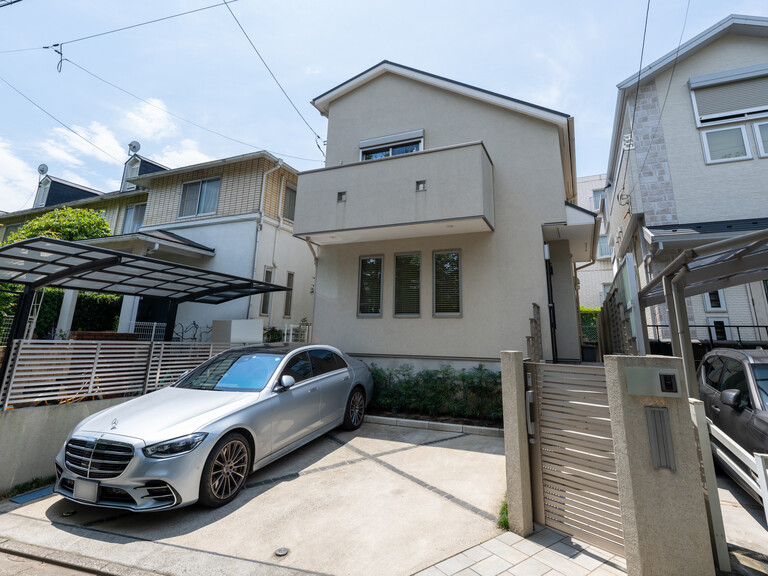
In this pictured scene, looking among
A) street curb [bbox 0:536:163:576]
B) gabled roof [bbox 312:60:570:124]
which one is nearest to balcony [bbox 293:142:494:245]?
gabled roof [bbox 312:60:570:124]

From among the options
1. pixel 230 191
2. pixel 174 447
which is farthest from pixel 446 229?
pixel 230 191

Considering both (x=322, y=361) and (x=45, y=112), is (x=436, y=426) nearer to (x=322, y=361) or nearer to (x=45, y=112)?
(x=322, y=361)

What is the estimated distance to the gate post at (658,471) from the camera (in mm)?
2348

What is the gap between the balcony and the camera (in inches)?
290

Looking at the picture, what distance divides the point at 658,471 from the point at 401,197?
660cm

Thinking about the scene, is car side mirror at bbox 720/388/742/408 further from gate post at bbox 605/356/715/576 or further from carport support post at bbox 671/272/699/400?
gate post at bbox 605/356/715/576

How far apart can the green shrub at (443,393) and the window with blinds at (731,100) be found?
399 inches

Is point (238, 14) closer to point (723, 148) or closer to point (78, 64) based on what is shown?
point (78, 64)

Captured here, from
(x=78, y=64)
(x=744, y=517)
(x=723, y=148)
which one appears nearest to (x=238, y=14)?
(x=78, y=64)

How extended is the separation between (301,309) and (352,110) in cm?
763

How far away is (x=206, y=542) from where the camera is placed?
3.12 meters

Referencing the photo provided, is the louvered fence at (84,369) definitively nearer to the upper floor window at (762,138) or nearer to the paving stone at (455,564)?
the paving stone at (455,564)

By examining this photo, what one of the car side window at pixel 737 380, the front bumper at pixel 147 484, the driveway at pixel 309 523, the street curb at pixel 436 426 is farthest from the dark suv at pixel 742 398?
the front bumper at pixel 147 484

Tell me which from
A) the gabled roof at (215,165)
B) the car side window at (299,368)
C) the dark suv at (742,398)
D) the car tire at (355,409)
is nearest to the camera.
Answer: the dark suv at (742,398)
